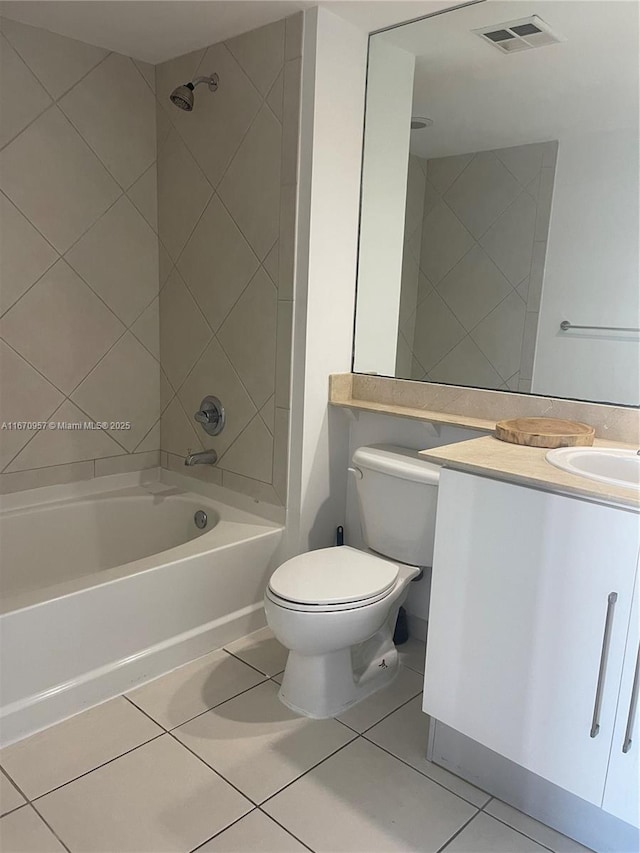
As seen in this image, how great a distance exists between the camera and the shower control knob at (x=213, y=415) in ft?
8.46

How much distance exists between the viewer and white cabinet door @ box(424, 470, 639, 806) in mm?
1342

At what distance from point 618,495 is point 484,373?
3.21 feet

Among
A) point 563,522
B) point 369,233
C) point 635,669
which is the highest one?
point 369,233

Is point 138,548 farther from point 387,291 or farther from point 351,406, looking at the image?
point 387,291

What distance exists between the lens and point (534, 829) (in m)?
1.54

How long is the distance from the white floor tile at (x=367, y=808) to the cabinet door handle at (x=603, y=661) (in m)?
0.42

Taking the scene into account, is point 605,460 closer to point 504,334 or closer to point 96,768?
point 504,334

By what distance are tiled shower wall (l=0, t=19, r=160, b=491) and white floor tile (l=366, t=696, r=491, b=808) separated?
60.0 inches

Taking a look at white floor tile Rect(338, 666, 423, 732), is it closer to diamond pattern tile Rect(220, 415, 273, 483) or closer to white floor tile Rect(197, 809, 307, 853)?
white floor tile Rect(197, 809, 307, 853)

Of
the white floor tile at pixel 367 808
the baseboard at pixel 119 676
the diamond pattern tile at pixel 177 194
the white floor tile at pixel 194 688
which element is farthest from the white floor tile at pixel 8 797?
the diamond pattern tile at pixel 177 194

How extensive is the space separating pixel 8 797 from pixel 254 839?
605mm

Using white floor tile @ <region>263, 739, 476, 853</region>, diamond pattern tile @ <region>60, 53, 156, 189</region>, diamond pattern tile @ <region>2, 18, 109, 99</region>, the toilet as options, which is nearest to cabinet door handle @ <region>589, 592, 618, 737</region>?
white floor tile @ <region>263, 739, 476, 853</region>

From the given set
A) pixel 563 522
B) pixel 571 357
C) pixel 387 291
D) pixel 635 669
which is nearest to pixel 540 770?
pixel 635 669

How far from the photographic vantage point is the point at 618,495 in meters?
1.30
